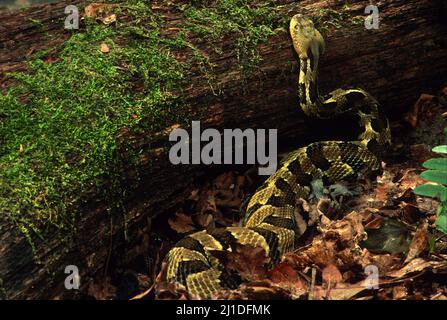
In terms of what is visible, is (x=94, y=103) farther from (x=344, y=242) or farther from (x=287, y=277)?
(x=344, y=242)

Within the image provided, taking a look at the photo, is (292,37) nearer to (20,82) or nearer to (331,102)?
(331,102)

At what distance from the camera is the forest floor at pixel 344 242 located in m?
4.53

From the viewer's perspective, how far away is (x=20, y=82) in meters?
5.26

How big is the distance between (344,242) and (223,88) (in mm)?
1881

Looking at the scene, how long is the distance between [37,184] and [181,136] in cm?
145

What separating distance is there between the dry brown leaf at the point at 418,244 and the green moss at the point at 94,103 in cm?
229

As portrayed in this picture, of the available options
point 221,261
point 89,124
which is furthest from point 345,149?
point 89,124

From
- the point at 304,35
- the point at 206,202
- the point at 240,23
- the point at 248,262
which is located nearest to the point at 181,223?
the point at 206,202

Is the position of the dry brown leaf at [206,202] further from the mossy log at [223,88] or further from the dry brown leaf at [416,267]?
the dry brown leaf at [416,267]

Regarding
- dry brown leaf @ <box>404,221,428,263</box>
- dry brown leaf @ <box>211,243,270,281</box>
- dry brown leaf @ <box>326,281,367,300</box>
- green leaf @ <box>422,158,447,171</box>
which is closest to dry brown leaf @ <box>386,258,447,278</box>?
dry brown leaf @ <box>404,221,428,263</box>

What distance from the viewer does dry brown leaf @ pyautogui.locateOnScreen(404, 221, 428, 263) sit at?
4.92 meters

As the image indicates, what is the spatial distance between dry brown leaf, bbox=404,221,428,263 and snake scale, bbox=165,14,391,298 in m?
Answer: 1.08

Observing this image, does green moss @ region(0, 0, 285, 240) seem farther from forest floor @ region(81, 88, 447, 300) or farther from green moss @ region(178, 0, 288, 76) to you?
forest floor @ region(81, 88, 447, 300)

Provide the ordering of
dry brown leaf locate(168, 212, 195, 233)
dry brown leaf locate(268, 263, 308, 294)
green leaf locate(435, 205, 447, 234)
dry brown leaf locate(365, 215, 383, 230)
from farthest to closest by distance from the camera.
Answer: dry brown leaf locate(168, 212, 195, 233) < dry brown leaf locate(365, 215, 383, 230) < dry brown leaf locate(268, 263, 308, 294) < green leaf locate(435, 205, 447, 234)
